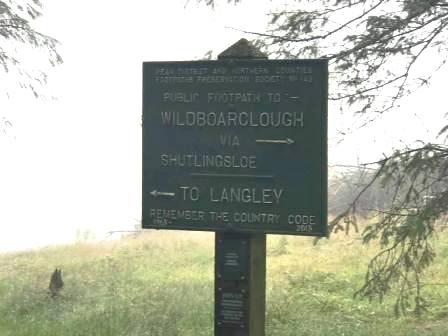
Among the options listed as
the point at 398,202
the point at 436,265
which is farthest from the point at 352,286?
the point at 398,202

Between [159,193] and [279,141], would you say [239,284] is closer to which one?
[159,193]

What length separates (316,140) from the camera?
3971 millimetres

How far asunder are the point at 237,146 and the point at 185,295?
625 centimetres

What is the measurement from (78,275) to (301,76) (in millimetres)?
10024

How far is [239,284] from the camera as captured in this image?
3928 mm

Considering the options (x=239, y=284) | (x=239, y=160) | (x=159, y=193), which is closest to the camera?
(x=239, y=284)

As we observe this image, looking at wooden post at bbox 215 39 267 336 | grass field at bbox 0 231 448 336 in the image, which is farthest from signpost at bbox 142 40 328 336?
grass field at bbox 0 231 448 336

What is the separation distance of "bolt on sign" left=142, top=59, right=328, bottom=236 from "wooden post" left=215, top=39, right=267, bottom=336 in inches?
3.7

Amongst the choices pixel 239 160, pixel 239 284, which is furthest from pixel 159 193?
pixel 239 284

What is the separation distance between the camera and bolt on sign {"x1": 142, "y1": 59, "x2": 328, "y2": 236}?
13.0 ft

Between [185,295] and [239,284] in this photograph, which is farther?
[185,295]

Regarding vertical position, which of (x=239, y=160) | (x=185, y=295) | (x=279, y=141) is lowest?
(x=185, y=295)

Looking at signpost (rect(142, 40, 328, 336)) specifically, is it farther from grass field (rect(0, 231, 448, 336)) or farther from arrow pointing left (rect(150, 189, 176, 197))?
grass field (rect(0, 231, 448, 336))

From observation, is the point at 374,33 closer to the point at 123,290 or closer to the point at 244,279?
the point at 244,279
